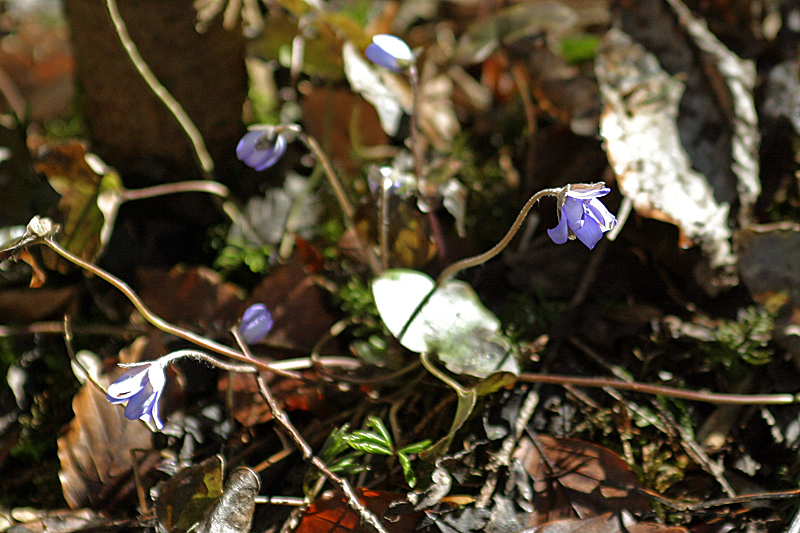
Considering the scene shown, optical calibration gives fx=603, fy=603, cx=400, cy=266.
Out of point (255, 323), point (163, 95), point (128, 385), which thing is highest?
point (163, 95)

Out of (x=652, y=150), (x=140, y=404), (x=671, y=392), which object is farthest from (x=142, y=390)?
(x=652, y=150)

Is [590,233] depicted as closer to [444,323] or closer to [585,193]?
[585,193]

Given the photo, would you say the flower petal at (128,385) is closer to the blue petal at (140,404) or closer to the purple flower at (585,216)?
the blue petal at (140,404)

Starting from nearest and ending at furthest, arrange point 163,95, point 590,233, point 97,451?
point 590,233, point 97,451, point 163,95

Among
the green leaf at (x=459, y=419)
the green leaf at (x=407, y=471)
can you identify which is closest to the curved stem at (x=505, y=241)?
the green leaf at (x=459, y=419)

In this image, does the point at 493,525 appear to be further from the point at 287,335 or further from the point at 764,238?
the point at 764,238

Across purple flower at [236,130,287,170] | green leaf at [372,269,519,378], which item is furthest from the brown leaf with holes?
purple flower at [236,130,287,170]

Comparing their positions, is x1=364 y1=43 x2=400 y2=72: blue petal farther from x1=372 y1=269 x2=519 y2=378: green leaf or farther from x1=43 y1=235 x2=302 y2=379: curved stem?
x1=43 y1=235 x2=302 y2=379: curved stem

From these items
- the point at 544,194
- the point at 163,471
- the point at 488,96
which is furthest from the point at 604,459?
the point at 488,96
